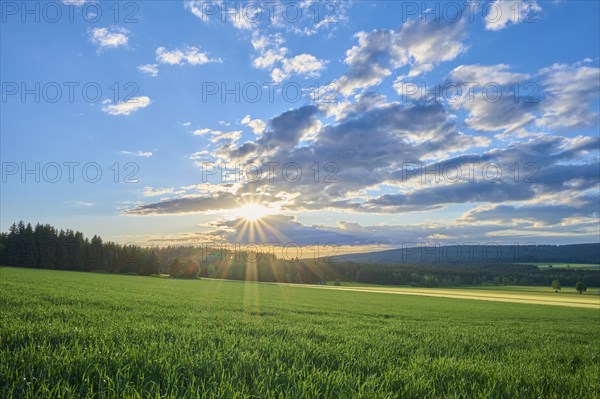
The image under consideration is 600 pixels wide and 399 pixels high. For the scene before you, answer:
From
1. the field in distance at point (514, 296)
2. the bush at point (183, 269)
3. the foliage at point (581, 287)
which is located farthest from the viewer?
the bush at point (183, 269)

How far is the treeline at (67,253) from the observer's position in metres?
110

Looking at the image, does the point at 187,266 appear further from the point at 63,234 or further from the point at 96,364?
the point at 96,364

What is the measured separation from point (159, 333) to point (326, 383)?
15.6 feet

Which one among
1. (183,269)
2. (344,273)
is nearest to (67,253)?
(183,269)

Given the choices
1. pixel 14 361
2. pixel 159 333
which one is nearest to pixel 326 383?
pixel 14 361

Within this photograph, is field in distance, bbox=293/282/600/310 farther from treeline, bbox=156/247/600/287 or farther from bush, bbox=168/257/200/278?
bush, bbox=168/257/200/278

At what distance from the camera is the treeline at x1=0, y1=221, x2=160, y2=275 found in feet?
362

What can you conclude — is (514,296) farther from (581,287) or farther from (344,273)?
(344,273)

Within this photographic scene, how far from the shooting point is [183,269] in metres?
120

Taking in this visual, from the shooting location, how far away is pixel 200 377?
4.46 m

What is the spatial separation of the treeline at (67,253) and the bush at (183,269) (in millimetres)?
8826

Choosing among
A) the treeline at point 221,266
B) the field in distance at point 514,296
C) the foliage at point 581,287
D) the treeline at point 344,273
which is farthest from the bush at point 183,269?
the foliage at point 581,287

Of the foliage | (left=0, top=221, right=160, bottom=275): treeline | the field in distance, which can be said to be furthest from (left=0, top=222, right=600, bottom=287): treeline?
the field in distance

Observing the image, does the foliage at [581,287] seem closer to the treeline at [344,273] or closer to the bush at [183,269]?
the treeline at [344,273]
